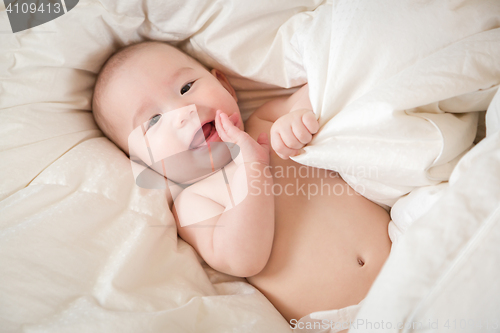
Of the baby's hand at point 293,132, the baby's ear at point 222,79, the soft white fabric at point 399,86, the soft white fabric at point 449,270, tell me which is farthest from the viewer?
the baby's ear at point 222,79

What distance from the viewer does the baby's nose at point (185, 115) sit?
84 cm

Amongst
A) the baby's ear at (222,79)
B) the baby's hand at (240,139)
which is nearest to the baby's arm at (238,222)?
the baby's hand at (240,139)

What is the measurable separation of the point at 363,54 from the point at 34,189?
2.71 ft

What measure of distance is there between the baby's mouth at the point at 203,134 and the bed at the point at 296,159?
168mm

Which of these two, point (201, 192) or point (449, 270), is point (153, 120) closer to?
point (201, 192)

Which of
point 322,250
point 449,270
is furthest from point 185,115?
point 449,270

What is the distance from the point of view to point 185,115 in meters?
0.84

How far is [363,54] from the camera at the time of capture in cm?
75

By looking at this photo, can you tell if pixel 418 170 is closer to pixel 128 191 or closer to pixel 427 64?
pixel 427 64

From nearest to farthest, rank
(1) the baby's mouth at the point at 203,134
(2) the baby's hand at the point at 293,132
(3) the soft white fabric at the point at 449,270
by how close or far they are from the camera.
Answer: (3) the soft white fabric at the point at 449,270 → (2) the baby's hand at the point at 293,132 → (1) the baby's mouth at the point at 203,134

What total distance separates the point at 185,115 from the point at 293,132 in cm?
28

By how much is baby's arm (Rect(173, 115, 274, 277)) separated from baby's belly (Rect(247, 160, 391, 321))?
6 centimetres

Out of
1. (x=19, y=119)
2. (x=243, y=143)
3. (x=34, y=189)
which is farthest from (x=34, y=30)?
(x=243, y=143)

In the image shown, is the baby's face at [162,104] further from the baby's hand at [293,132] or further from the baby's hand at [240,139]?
the baby's hand at [293,132]
